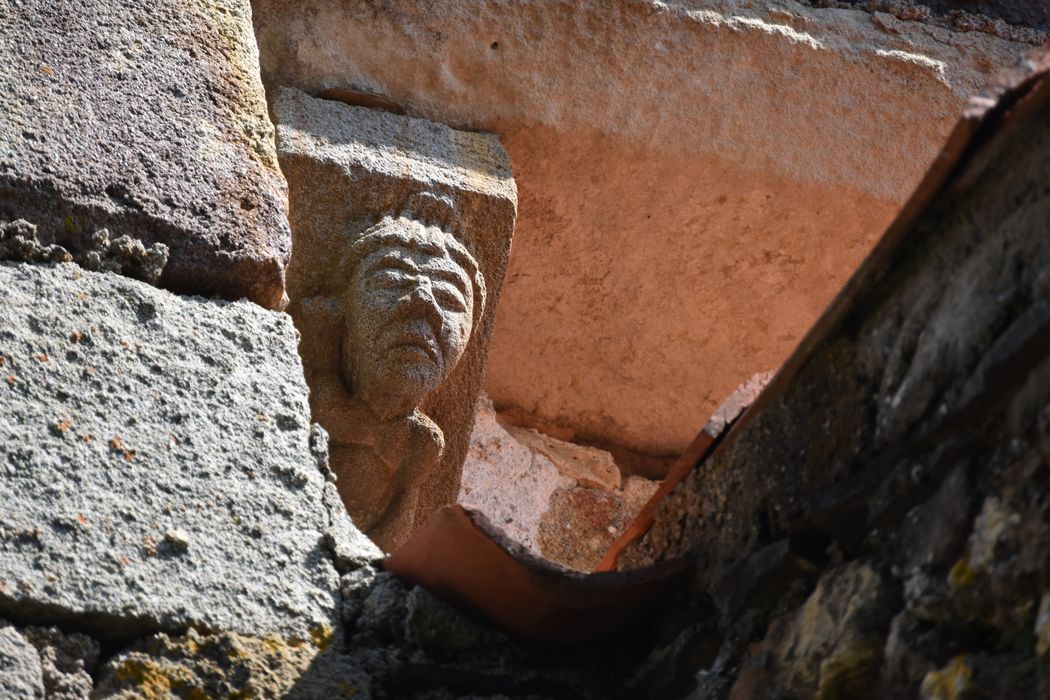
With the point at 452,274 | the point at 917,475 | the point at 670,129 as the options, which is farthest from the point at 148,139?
the point at 670,129

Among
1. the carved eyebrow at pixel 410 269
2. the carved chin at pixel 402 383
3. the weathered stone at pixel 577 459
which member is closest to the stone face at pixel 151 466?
the carved chin at pixel 402 383

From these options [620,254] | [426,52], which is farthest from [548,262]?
[426,52]

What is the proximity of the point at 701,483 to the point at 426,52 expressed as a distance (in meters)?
1.75

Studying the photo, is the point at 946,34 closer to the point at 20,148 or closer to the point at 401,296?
the point at 401,296

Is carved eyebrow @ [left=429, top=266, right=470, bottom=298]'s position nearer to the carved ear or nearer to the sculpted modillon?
the sculpted modillon

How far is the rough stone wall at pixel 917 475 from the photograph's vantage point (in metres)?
1.28

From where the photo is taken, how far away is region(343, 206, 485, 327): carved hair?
2.97 metres

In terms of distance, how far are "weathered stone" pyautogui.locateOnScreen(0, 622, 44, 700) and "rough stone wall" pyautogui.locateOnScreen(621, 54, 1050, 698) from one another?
0.66m

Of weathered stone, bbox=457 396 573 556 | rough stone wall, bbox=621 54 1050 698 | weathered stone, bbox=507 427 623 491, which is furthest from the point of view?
weathered stone, bbox=507 427 623 491

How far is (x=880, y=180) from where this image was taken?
3633mm

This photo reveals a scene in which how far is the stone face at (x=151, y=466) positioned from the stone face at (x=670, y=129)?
1.40 metres

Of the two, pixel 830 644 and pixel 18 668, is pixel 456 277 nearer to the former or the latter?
pixel 18 668

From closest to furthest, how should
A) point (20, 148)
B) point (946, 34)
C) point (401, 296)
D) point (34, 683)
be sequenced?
point (34, 683)
point (20, 148)
point (401, 296)
point (946, 34)

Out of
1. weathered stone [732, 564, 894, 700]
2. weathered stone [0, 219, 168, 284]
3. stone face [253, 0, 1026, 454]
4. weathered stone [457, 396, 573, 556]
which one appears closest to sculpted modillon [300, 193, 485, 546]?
stone face [253, 0, 1026, 454]
